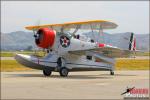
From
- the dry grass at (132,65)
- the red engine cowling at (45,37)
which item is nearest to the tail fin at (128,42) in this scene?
the dry grass at (132,65)

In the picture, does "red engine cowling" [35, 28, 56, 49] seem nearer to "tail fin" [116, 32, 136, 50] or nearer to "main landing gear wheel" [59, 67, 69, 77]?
"main landing gear wheel" [59, 67, 69, 77]

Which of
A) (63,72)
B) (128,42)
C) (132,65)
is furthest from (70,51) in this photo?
(132,65)

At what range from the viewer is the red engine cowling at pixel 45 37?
23266 millimetres

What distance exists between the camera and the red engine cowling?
23266 millimetres

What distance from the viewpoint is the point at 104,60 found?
26.2 meters

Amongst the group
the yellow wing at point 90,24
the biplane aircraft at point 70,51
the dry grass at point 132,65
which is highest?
the yellow wing at point 90,24

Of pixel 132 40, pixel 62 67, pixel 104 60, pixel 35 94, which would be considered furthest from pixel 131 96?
pixel 132 40

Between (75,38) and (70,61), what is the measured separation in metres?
1.46

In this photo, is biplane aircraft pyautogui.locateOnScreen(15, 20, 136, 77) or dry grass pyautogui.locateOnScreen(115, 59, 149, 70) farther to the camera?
dry grass pyautogui.locateOnScreen(115, 59, 149, 70)

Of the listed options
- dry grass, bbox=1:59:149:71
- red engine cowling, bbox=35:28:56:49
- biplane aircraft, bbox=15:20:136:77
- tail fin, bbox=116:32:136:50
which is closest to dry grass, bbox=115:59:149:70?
dry grass, bbox=1:59:149:71

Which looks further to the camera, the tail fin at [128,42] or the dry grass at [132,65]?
the dry grass at [132,65]

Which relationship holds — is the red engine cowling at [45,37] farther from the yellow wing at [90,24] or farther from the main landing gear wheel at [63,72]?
the yellow wing at [90,24]

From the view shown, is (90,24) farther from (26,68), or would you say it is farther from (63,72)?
(26,68)

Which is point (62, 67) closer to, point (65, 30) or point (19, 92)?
→ point (65, 30)
